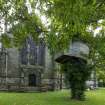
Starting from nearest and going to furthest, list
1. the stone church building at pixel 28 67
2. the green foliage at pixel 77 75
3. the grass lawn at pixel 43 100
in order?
the grass lawn at pixel 43 100, the green foliage at pixel 77 75, the stone church building at pixel 28 67

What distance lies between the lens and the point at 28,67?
64438mm

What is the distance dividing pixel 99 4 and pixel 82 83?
19.5 m

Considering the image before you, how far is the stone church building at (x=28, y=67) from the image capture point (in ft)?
203

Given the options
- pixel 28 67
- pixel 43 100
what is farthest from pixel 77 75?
pixel 28 67

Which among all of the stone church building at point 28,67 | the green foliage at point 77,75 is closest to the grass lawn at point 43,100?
the green foliage at point 77,75

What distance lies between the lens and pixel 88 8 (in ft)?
37.6

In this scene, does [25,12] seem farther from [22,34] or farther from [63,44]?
[63,44]

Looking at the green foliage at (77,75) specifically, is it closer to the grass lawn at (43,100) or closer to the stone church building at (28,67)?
the grass lawn at (43,100)

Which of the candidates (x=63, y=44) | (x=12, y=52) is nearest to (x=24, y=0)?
(x=63, y=44)

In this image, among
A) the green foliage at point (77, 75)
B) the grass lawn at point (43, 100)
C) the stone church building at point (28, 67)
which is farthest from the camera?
the stone church building at point (28, 67)

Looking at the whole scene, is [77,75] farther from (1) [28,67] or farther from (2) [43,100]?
(1) [28,67]

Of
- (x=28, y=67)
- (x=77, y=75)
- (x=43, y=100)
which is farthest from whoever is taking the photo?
(x=28, y=67)

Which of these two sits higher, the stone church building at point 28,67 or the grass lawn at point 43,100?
the stone church building at point 28,67

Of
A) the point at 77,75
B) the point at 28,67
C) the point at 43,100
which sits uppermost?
the point at 28,67
